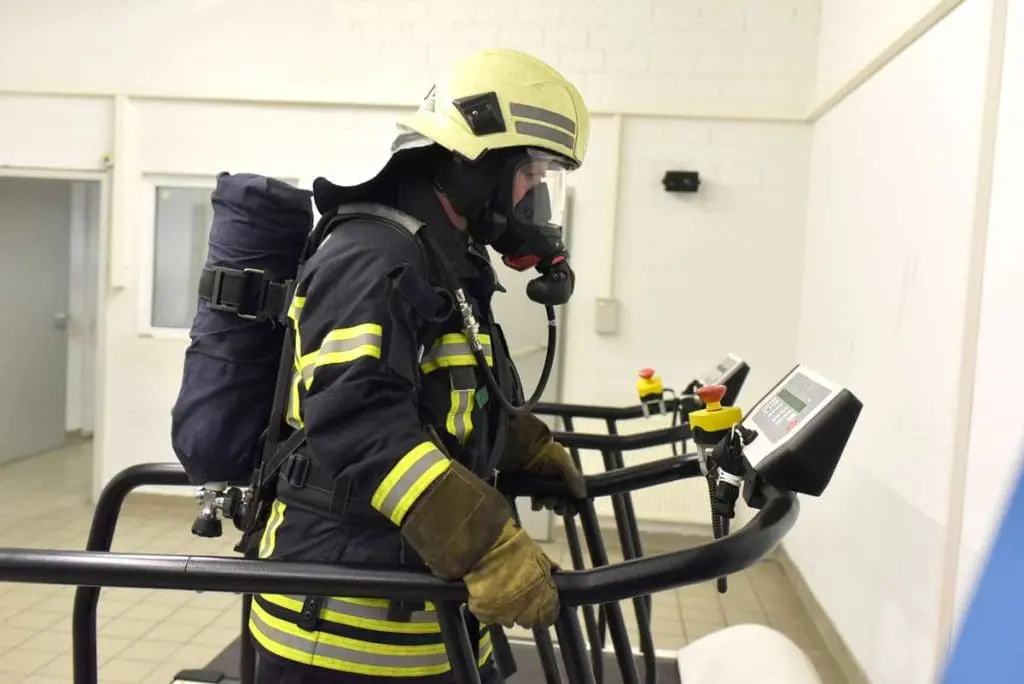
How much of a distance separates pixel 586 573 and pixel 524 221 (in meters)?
0.64

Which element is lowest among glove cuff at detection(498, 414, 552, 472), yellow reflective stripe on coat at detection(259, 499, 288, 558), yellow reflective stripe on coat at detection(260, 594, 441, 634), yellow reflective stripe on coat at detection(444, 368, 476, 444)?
yellow reflective stripe on coat at detection(260, 594, 441, 634)

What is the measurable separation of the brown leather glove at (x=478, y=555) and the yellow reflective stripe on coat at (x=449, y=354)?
250mm

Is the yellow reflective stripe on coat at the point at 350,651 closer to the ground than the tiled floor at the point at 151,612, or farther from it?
farther from it

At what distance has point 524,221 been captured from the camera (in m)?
1.46

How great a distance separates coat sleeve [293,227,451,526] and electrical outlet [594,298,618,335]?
3.40 meters

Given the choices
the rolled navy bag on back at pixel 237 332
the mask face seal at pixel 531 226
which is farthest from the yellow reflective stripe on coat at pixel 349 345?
the mask face seal at pixel 531 226

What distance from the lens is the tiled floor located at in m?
3.01

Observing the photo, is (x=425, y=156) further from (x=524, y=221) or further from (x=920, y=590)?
(x=920, y=590)

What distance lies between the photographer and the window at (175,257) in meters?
4.86

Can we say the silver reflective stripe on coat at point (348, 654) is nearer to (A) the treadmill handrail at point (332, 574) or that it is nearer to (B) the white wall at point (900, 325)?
(A) the treadmill handrail at point (332, 574)

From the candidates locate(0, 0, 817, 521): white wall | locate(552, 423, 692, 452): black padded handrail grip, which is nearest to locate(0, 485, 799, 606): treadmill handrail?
locate(552, 423, 692, 452): black padded handrail grip

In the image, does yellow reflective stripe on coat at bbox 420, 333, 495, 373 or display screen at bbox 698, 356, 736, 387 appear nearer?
yellow reflective stripe on coat at bbox 420, 333, 495, 373

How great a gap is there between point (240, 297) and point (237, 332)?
7cm

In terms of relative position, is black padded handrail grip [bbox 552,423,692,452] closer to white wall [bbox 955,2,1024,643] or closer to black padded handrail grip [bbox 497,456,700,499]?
black padded handrail grip [bbox 497,456,700,499]
